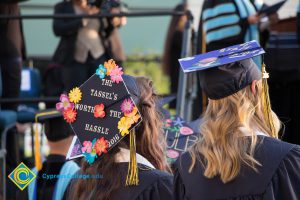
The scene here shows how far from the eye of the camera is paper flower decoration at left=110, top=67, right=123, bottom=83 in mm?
2883

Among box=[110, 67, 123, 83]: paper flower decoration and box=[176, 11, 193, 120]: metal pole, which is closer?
box=[110, 67, 123, 83]: paper flower decoration

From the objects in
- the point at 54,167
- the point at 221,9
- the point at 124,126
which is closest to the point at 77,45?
the point at 221,9

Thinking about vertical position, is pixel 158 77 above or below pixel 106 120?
below

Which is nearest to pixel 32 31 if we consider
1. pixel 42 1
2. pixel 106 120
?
pixel 42 1

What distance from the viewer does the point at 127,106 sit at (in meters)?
2.82

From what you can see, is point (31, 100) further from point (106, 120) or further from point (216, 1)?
point (106, 120)

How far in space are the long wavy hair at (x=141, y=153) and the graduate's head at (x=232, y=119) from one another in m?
0.35

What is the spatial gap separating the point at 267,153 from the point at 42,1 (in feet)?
24.8

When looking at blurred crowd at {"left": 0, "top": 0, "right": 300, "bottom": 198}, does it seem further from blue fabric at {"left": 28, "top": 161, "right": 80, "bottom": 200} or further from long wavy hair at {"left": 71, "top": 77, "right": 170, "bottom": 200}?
long wavy hair at {"left": 71, "top": 77, "right": 170, "bottom": 200}

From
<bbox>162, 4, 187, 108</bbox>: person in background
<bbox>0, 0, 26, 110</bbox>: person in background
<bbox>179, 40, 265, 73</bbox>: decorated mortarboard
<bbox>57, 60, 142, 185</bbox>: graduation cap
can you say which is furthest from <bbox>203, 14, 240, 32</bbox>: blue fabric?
<bbox>179, 40, 265, 73</bbox>: decorated mortarboard

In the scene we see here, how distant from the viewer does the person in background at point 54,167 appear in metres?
3.63

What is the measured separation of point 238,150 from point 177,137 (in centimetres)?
129

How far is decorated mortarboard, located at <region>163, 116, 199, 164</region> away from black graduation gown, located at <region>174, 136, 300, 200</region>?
1.16 meters

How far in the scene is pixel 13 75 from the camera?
18.7 feet
